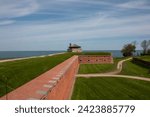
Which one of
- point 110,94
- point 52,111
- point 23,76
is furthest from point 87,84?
point 52,111

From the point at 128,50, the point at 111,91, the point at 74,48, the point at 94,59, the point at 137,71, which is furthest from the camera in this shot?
the point at 128,50

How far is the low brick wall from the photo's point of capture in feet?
160

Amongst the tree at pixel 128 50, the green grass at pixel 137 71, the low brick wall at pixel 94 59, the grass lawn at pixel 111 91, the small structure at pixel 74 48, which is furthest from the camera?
the tree at pixel 128 50

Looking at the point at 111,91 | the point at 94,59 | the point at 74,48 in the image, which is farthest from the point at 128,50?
the point at 111,91

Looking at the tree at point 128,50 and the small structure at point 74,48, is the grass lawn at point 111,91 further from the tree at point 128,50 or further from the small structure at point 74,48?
the tree at point 128,50

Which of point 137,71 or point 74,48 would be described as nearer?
point 137,71

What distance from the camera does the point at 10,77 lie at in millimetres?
10672

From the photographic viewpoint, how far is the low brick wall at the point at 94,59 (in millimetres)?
48781

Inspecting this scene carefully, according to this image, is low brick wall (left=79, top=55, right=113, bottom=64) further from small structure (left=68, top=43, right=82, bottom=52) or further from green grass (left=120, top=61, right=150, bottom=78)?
small structure (left=68, top=43, right=82, bottom=52)

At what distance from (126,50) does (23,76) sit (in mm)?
78578

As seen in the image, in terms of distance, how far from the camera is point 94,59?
4984cm

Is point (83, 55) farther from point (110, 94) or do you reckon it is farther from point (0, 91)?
point (0, 91)

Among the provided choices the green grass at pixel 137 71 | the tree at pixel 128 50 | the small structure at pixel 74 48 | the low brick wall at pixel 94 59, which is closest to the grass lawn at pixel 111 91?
the green grass at pixel 137 71

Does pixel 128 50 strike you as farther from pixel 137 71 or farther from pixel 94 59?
pixel 137 71
